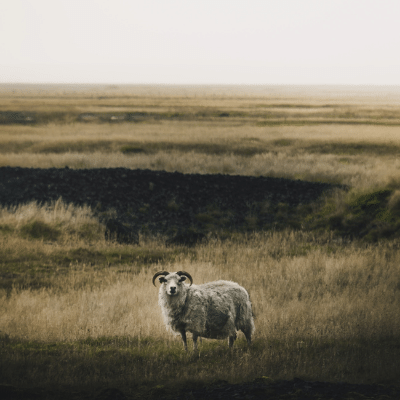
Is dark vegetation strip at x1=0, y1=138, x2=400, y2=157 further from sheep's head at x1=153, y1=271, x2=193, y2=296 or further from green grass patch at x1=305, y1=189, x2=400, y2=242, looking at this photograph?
sheep's head at x1=153, y1=271, x2=193, y2=296

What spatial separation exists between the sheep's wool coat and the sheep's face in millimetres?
89

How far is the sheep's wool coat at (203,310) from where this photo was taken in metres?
5.72

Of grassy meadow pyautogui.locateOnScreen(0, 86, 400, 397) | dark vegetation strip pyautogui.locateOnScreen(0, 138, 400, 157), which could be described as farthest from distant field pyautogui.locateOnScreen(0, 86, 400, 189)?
grassy meadow pyautogui.locateOnScreen(0, 86, 400, 397)

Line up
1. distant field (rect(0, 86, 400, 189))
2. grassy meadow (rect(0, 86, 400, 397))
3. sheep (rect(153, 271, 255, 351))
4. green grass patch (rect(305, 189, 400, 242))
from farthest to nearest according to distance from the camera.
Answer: distant field (rect(0, 86, 400, 189)) → green grass patch (rect(305, 189, 400, 242)) → grassy meadow (rect(0, 86, 400, 397)) → sheep (rect(153, 271, 255, 351))

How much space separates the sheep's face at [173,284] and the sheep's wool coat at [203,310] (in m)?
0.09

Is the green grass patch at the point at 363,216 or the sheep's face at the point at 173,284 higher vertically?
the sheep's face at the point at 173,284

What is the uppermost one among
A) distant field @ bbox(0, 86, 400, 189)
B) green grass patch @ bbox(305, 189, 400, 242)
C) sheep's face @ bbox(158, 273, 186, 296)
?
sheep's face @ bbox(158, 273, 186, 296)

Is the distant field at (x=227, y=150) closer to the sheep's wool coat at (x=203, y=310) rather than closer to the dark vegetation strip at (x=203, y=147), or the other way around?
the dark vegetation strip at (x=203, y=147)

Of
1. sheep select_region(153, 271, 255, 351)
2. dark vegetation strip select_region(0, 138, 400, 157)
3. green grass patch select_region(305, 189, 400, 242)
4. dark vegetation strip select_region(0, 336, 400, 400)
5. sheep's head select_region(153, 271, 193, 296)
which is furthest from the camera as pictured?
dark vegetation strip select_region(0, 138, 400, 157)

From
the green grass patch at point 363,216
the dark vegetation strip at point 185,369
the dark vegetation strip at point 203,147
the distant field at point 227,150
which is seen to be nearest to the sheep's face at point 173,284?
the dark vegetation strip at point 185,369

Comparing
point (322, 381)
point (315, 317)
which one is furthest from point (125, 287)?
point (322, 381)

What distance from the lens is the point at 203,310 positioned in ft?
18.9

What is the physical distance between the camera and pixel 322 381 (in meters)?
5.39

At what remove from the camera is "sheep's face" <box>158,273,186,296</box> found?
17.5 ft
